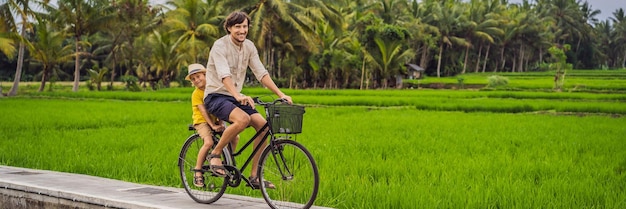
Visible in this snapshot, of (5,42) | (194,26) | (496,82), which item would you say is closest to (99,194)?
(5,42)

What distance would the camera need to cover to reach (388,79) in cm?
3538

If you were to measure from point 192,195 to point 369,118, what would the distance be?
9.01 m

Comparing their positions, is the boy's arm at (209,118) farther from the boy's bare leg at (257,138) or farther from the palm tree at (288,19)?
the palm tree at (288,19)

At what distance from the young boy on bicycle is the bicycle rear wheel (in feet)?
0.15

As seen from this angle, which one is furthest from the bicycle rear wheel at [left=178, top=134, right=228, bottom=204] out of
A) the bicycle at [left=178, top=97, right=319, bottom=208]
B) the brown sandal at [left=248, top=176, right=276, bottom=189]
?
the brown sandal at [left=248, top=176, right=276, bottom=189]

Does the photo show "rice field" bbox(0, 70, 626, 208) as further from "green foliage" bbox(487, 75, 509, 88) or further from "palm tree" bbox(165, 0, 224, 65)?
"green foliage" bbox(487, 75, 509, 88)

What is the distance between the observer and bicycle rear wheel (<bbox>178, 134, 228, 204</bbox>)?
402 centimetres

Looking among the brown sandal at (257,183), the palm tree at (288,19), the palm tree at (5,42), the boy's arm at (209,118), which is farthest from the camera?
the palm tree at (288,19)

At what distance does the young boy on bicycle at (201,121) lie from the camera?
3984 mm

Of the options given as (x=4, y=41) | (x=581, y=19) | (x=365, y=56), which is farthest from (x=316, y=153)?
(x=581, y=19)

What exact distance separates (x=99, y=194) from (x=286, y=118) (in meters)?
1.39

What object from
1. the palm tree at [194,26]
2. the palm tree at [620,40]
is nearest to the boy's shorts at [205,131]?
the palm tree at [194,26]

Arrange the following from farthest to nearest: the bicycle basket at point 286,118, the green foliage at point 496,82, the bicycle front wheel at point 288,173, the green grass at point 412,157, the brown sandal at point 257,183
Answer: the green foliage at point 496,82
the green grass at point 412,157
the brown sandal at point 257,183
the bicycle front wheel at point 288,173
the bicycle basket at point 286,118

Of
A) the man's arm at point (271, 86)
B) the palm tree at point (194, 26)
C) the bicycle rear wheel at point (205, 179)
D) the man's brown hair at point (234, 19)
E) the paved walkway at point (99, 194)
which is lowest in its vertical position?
the paved walkway at point (99, 194)
